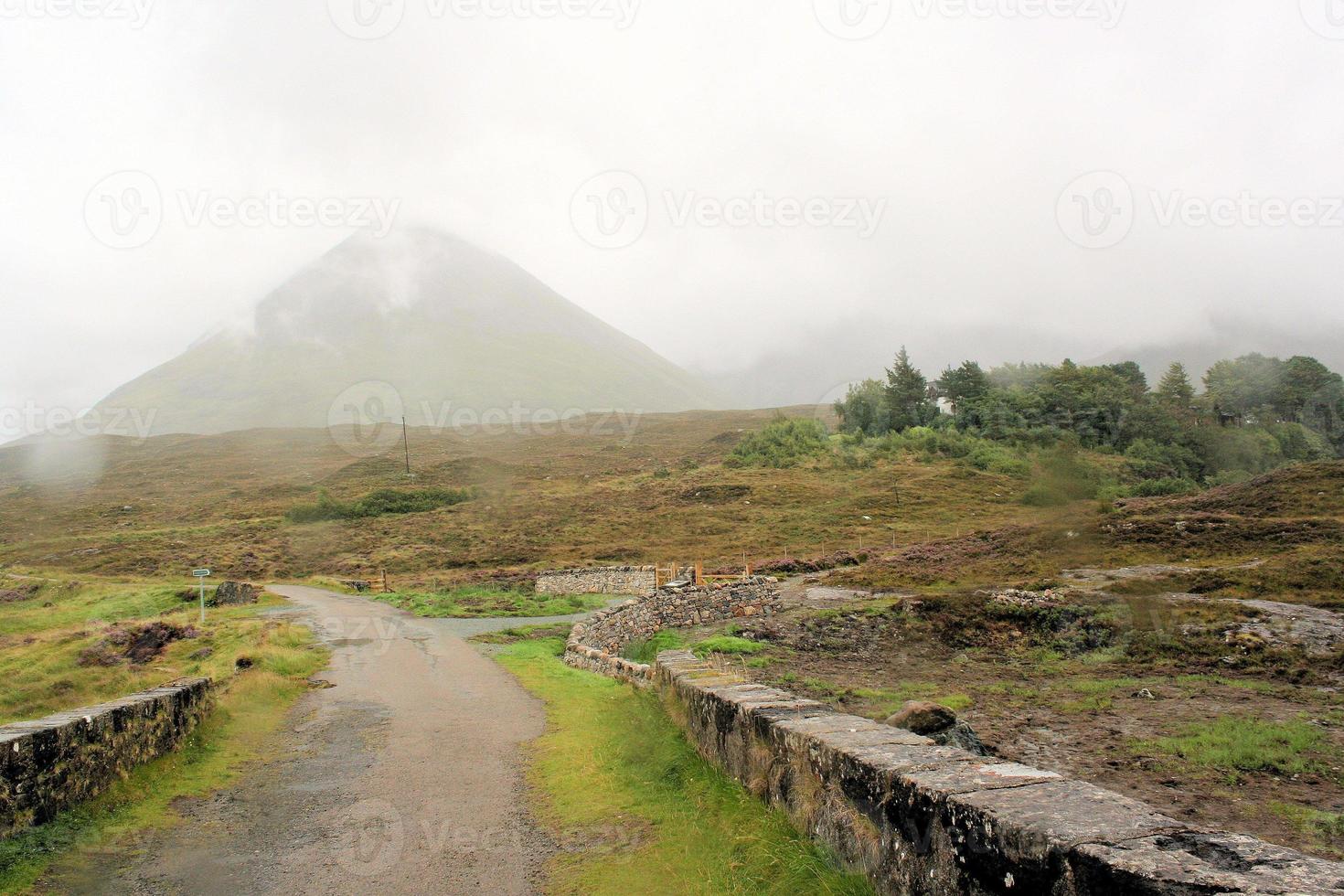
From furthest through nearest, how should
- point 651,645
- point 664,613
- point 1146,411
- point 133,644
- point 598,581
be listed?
point 1146,411 → point 598,581 → point 133,644 → point 664,613 → point 651,645

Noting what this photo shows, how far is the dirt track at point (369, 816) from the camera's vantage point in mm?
5379

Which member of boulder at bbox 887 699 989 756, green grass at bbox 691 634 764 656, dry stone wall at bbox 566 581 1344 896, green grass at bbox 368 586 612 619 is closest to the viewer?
dry stone wall at bbox 566 581 1344 896

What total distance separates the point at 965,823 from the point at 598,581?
1522 inches

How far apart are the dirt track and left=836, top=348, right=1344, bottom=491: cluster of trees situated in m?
63.6

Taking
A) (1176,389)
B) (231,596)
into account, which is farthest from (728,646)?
(1176,389)

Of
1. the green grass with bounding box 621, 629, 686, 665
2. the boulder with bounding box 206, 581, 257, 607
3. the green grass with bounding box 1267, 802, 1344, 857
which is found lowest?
the boulder with bounding box 206, 581, 257, 607

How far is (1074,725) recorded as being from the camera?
9.04 meters

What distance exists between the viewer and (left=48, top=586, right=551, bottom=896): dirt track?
538cm

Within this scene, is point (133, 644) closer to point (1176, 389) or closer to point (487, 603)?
point (487, 603)

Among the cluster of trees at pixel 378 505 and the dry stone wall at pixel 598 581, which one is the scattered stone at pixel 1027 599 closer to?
the dry stone wall at pixel 598 581

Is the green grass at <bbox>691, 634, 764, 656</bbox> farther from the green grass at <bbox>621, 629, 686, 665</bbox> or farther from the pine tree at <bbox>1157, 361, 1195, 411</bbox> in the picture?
the pine tree at <bbox>1157, 361, 1195, 411</bbox>

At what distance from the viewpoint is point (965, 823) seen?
3295 millimetres

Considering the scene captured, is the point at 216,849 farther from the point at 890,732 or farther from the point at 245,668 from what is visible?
the point at 245,668

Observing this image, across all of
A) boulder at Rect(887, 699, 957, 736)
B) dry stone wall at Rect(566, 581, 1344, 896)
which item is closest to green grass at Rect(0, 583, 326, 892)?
dry stone wall at Rect(566, 581, 1344, 896)
